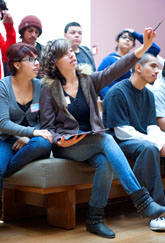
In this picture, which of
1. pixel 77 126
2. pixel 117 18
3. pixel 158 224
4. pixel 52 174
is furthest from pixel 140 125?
pixel 117 18

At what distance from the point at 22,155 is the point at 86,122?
40 centimetres

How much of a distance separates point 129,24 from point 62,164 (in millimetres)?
3497

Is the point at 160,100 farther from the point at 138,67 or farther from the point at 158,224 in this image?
the point at 158,224

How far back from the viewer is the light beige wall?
176 inches

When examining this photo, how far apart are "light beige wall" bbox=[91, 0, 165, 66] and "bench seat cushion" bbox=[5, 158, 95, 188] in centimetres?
278

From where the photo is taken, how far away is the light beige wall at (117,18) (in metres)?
4.48

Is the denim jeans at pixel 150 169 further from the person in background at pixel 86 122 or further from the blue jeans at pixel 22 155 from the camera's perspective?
the blue jeans at pixel 22 155

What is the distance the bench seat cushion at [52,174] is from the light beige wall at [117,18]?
278 cm

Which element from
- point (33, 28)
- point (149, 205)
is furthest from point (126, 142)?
point (33, 28)

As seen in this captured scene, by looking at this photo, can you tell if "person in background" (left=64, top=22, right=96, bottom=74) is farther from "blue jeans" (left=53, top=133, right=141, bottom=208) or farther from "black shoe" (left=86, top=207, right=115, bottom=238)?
"black shoe" (left=86, top=207, right=115, bottom=238)

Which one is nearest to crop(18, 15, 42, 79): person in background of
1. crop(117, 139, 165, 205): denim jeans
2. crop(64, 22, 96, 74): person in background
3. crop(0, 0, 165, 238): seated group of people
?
crop(64, 22, 96, 74): person in background

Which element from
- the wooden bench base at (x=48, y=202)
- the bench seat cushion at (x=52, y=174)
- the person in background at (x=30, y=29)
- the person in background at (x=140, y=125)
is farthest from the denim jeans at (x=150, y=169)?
the person in background at (x=30, y=29)

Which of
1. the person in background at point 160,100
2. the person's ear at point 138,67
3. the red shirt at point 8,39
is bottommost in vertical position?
the person in background at point 160,100

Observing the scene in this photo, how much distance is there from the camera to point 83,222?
2078mm
